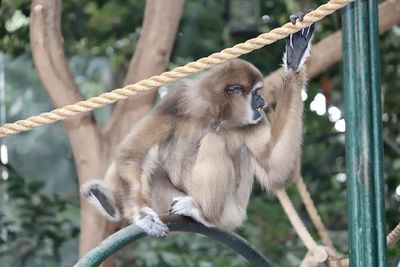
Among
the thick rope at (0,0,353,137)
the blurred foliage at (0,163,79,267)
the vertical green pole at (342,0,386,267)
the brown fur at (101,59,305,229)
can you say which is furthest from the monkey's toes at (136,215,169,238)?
the blurred foliage at (0,163,79,267)

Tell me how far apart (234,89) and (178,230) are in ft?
2.87

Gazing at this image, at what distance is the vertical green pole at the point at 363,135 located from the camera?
2.27 m

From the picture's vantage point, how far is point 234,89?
3545mm

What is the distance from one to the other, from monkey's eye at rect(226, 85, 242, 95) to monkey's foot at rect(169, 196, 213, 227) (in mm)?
530

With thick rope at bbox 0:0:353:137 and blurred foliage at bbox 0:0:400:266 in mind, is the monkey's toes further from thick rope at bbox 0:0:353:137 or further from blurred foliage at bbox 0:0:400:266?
blurred foliage at bbox 0:0:400:266

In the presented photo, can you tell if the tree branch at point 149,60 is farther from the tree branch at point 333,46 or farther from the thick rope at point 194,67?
the thick rope at point 194,67

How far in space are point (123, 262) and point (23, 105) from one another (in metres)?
1.83

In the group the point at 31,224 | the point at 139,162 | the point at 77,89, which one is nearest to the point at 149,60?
the point at 77,89

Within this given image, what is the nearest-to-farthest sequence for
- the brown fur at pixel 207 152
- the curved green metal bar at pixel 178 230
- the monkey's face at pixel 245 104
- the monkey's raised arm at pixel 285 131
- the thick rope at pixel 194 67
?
the curved green metal bar at pixel 178 230 → the thick rope at pixel 194 67 → the monkey's raised arm at pixel 285 131 → the brown fur at pixel 207 152 → the monkey's face at pixel 245 104

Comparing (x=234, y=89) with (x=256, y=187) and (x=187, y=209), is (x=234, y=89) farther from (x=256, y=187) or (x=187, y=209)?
(x=256, y=187)

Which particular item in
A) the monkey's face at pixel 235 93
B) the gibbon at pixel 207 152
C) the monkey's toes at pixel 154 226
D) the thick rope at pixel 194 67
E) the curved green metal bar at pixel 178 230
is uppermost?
the monkey's face at pixel 235 93

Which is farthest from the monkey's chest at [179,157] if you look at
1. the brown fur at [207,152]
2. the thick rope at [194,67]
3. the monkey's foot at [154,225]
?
the thick rope at [194,67]

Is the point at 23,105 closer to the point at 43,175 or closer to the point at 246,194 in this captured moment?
the point at 43,175

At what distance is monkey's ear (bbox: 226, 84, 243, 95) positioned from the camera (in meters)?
3.53
